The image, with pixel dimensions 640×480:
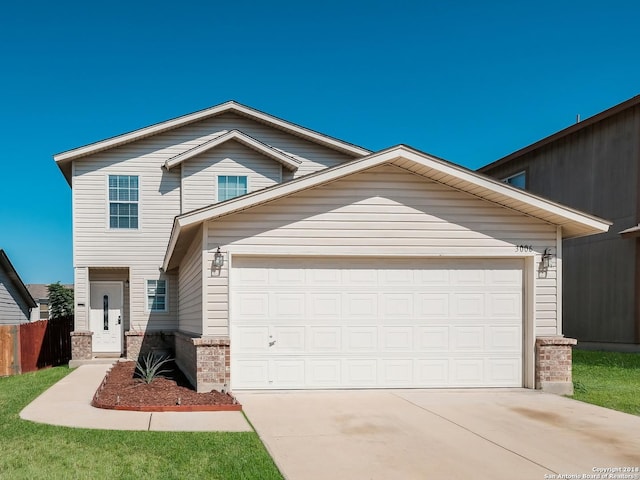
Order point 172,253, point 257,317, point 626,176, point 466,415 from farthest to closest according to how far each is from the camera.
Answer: point 626,176, point 172,253, point 257,317, point 466,415

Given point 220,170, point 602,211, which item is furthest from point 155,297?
point 602,211

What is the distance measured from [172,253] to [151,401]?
4.37m

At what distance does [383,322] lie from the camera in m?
10.1

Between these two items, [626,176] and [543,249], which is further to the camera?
[626,176]

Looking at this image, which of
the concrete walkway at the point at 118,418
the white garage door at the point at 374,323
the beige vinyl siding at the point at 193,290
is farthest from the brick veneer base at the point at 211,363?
the concrete walkway at the point at 118,418

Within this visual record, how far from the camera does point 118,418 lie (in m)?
7.60

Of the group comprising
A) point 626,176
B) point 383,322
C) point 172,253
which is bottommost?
point 383,322

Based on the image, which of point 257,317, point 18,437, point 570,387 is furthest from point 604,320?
point 18,437

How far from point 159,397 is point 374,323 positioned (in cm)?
392

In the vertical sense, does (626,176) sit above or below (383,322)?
above

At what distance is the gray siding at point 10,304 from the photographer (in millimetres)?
24266

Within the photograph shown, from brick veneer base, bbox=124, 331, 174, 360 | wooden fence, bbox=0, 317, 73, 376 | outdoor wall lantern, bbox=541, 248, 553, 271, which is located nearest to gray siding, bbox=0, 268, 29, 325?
wooden fence, bbox=0, 317, 73, 376

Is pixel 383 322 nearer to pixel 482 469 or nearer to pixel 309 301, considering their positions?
pixel 309 301

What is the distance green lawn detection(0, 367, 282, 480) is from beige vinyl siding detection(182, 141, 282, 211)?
32.6 feet
